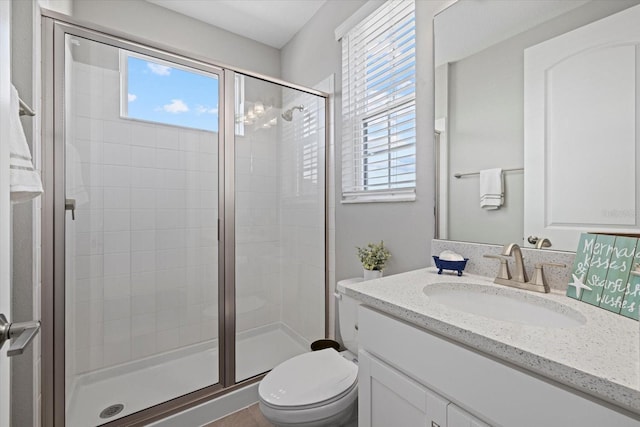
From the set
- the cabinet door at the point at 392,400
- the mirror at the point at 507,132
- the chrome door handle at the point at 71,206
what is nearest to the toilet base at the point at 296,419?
the cabinet door at the point at 392,400

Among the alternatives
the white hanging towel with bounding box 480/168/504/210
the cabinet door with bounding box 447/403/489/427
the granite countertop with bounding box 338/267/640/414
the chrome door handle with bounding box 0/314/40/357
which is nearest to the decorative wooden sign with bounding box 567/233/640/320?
the granite countertop with bounding box 338/267/640/414

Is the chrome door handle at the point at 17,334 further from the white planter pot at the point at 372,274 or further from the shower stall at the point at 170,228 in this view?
the white planter pot at the point at 372,274

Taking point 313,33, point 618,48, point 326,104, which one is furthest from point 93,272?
point 618,48

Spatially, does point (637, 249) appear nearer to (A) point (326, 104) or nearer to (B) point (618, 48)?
(B) point (618, 48)

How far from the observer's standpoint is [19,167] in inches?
32.8

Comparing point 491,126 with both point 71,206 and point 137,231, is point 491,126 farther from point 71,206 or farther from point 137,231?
point 137,231

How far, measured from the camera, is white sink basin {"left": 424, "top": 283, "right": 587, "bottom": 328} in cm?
83

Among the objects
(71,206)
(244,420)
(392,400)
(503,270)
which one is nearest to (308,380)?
(392,400)

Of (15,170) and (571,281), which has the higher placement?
(15,170)

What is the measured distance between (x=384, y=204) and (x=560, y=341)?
114 cm

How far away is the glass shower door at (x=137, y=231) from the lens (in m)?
1.51

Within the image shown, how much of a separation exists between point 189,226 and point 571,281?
197cm

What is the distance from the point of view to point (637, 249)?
0.76 meters

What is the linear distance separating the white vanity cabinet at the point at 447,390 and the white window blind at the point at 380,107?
859mm
